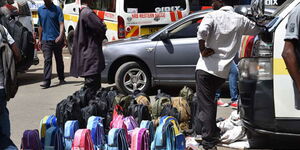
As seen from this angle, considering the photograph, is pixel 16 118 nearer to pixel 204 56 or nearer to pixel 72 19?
pixel 204 56

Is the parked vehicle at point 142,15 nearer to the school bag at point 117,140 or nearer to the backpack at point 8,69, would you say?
the school bag at point 117,140

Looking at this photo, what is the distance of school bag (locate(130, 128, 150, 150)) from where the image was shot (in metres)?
4.48

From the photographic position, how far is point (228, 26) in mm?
4922

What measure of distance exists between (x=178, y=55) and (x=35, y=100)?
2666 mm

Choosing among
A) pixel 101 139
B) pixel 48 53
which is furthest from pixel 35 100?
pixel 101 139

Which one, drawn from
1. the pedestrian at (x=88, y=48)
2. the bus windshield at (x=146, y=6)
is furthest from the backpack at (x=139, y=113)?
the bus windshield at (x=146, y=6)

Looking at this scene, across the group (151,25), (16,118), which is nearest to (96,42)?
(16,118)

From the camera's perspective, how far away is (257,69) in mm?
4570

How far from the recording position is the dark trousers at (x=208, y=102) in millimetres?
5055

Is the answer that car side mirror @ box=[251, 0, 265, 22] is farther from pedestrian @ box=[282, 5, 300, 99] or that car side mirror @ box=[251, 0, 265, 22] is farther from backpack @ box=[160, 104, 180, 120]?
backpack @ box=[160, 104, 180, 120]

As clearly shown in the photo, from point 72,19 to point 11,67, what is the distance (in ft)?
34.8

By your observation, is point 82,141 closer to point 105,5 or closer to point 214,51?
point 214,51

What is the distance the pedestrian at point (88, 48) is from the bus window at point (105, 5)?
14.5 feet

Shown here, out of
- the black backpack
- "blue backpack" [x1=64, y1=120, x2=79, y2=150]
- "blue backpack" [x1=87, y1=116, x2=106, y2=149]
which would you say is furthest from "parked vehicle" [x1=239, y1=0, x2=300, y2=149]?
the black backpack
